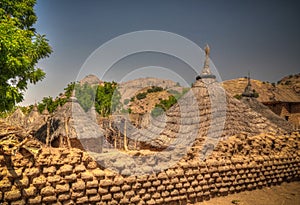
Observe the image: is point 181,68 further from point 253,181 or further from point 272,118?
point 253,181

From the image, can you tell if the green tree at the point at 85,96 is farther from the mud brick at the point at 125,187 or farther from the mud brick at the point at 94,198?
the mud brick at the point at 94,198

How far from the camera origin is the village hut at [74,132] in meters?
13.0

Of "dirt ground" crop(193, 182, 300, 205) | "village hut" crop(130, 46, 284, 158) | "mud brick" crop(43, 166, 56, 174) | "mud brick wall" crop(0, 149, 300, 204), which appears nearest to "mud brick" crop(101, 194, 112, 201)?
"mud brick wall" crop(0, 149, 300, 204)

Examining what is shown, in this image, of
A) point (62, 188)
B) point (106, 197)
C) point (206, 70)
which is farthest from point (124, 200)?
point (206, 70)

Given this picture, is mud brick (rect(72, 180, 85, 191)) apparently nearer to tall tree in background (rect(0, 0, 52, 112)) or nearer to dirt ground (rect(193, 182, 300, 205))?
dirt ground (rect(193, 182, 300, 205))

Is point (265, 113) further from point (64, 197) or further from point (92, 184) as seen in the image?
point (64, 197)

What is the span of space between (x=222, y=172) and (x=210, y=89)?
3.76m

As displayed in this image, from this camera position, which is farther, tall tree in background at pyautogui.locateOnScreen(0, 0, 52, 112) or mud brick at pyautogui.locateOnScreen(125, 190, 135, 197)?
tall tree in background at pyautogui.locateOnScreen(0, 0, 52, 112)

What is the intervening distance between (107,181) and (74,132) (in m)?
8.56

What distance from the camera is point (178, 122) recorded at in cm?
927

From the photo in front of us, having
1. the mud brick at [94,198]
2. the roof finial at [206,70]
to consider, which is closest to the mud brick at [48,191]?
the mud brick at [94,198]

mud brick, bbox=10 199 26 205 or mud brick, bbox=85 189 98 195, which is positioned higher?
mud brick, bbox=85 189 98 195

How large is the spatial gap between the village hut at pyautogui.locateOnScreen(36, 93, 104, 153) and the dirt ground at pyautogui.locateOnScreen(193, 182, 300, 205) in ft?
27.8

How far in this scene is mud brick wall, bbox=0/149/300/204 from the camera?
171 inches
